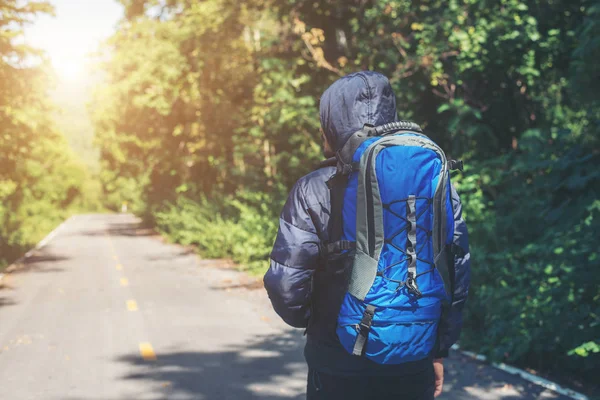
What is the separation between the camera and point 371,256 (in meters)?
2.37

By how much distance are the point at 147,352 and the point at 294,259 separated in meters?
5.71

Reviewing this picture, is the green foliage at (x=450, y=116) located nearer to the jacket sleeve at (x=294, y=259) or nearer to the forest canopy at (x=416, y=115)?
the forest canopy at (x=416, y=115)

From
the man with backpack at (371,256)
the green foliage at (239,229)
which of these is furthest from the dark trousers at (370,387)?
the green foliage at (239,229)

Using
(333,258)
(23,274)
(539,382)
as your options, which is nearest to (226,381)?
(539,382)

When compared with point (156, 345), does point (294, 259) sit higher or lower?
higher

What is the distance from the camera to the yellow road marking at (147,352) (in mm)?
7459

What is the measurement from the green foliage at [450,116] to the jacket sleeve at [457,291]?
11.3 ft

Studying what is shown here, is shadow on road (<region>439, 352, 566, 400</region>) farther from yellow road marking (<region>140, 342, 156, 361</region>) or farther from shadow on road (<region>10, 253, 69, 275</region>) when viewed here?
shadow on road (<region>10, 253, 69, 275</region>)

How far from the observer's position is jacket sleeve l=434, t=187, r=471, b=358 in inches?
102

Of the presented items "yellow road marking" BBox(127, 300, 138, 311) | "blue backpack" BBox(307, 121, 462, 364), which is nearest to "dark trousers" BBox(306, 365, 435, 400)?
"blue backpack" BBox(307, 121, 462, 364)

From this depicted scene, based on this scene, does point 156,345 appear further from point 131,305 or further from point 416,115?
point 416,115

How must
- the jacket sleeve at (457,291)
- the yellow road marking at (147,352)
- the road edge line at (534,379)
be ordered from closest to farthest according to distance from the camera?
the jacket sleeve at (457,291)
the road edge line at (534,379)
the yellow road marking at (147,352)

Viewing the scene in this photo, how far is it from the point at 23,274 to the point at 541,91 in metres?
11.8

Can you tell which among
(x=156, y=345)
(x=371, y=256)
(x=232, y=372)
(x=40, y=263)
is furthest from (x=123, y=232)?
(x=371, y=256)
